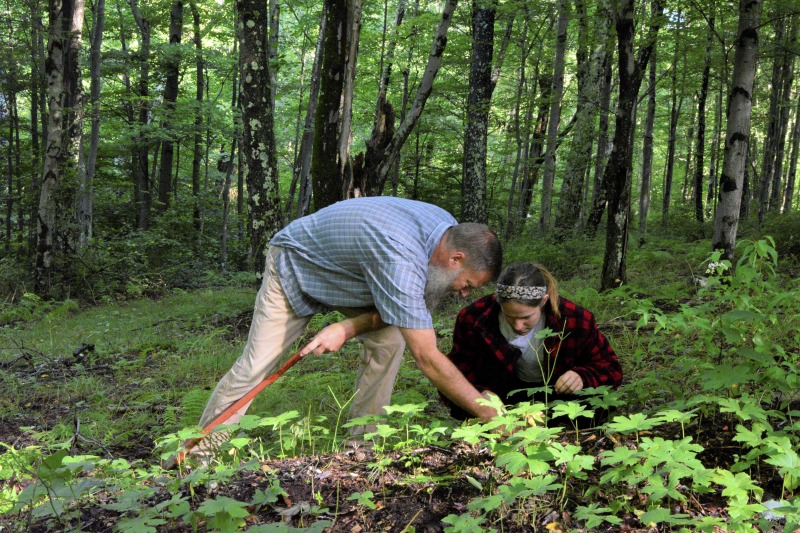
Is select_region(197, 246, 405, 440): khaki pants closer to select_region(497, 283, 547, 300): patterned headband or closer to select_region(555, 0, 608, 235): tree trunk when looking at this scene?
select_region(497, 283, 547, 300): patterned headband

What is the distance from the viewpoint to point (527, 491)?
2004 mm

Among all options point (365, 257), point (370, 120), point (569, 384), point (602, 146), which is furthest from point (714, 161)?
point (365, 257)

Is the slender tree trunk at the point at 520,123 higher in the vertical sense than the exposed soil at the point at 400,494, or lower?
higher

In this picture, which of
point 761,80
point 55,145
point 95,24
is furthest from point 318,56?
point 761,80

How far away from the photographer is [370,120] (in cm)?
1923

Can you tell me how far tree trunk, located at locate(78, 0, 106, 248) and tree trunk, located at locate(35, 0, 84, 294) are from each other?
0.42 metres

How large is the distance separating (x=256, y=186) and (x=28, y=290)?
23.2 feet

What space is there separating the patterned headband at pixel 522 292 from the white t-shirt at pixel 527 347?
12.9 inches

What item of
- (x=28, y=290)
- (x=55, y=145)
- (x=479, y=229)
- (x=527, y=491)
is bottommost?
(x=28, y=290)

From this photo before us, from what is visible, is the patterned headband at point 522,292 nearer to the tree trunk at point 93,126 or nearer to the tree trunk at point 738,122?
the tree trunk at point 738,122

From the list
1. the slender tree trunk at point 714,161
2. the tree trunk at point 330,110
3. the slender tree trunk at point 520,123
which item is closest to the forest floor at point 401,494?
the tree trunk at point 330,110

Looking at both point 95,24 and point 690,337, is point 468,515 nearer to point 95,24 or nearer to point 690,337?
point 690,337

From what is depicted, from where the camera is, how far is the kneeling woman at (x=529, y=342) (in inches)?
127

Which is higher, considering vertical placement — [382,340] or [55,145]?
[55,145]
